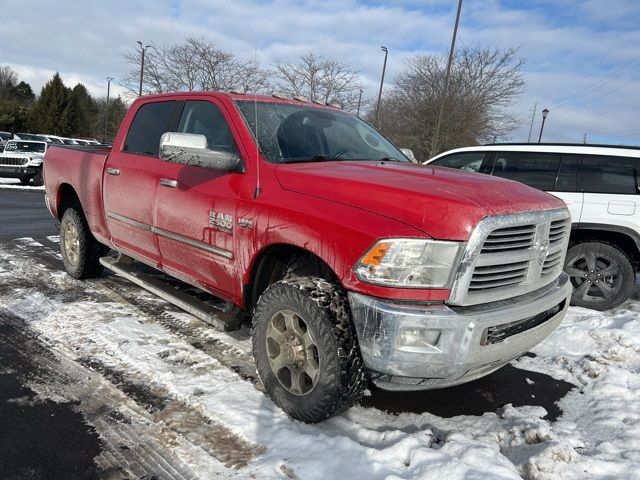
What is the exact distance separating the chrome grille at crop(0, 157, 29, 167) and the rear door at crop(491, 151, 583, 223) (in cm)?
1716

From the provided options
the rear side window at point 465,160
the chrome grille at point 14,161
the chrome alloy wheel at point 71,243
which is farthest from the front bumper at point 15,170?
the rear side window at point 465,160

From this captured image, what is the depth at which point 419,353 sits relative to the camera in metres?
2.38

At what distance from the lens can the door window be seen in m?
3.49

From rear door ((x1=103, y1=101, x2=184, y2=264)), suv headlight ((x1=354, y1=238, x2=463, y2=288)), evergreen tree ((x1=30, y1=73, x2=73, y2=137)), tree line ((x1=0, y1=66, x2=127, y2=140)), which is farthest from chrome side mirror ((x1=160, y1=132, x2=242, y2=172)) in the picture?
evergreen tree ((x1=30, y1=73, x2=73, y2=137))

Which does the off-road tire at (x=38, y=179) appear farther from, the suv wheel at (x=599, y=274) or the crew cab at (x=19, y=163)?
the suv wheel at (x=599, y=274)

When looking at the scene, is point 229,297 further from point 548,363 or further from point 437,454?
point 548,363

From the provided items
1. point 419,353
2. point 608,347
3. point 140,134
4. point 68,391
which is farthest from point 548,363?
point 140,134

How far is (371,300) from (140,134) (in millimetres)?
3035

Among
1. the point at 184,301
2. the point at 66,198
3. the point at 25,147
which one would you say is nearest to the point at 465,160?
the point at 184,301

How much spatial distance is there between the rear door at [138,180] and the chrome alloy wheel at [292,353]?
1612 mm

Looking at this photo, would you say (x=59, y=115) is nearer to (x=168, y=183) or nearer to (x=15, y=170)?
(x=15, y=170)

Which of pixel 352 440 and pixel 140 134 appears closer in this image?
pixel 352 440

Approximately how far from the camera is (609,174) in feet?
18.2

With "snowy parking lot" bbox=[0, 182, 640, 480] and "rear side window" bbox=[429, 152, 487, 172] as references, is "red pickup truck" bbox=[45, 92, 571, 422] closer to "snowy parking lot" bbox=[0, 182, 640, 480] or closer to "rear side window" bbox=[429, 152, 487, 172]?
"snowy parking lot" bbox=[0, 182, 640, 480]
